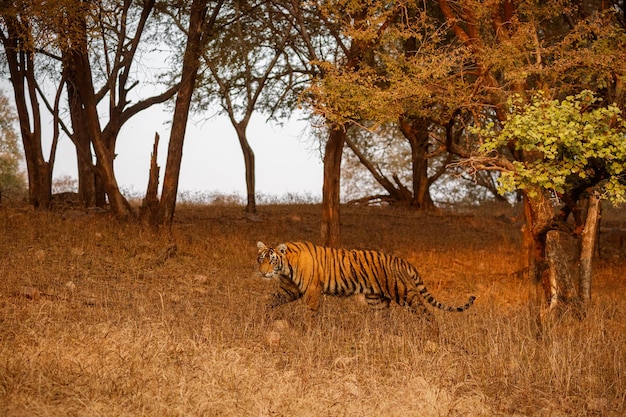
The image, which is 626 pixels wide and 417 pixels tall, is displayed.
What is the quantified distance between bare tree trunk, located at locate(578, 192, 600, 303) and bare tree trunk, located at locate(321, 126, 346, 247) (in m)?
5.31

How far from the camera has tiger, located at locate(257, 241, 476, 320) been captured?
1209 centimetres

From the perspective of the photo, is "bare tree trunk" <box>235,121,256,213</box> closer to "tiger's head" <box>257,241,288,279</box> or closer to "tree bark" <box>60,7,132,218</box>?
"tree bark" <box>60,7,132,218</box>

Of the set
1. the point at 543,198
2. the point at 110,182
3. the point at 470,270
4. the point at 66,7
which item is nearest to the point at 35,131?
the point at 110,182

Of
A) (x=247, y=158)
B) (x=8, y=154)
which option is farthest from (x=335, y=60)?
(x=8, y=154)

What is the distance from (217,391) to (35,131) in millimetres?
15245

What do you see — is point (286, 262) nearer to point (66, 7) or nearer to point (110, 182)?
point (66, 7)

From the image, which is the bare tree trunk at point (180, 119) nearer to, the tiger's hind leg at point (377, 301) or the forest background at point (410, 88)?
the forest background at point (410, 88)

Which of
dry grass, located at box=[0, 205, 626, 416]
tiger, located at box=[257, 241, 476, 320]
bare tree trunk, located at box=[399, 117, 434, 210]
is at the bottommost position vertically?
dry grass, located at box=[0, 205, 626, 416]

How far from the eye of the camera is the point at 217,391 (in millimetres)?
7949

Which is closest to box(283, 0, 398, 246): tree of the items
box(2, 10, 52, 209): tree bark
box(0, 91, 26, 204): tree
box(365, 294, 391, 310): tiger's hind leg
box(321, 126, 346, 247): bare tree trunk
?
box(321, 126, 346, 247): bare tree trunk

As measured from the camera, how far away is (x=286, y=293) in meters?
12.4

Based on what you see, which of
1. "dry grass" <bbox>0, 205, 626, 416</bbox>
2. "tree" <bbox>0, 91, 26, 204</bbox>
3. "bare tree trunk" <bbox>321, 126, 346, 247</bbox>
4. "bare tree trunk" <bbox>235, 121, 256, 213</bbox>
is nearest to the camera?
"dry grass" <bbox>0, 205, 626, 416</bbox>

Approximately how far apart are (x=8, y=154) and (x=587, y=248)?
27.4 meters

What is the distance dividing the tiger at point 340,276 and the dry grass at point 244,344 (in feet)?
0.88
